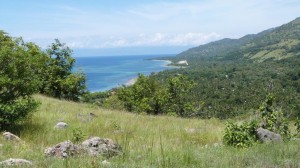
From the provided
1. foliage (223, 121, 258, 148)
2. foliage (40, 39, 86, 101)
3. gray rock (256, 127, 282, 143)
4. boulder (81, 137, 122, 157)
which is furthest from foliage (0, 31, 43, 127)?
foliage (40, 39, 86, 101)

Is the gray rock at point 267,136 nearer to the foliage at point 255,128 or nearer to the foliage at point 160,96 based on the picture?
the foliage at point 255,128

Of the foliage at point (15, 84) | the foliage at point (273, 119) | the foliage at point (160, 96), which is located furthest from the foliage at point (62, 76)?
the foliage at point (273, 119)

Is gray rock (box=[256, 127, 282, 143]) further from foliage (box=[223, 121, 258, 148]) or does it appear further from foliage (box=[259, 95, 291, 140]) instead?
foliage (box=[259, 95, 291, 140])

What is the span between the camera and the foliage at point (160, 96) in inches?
1752

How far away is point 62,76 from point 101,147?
38044 millimetres

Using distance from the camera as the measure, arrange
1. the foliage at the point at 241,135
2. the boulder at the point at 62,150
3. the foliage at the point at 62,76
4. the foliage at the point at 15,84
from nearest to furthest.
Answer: the boulder at the point at 62,150 → the foliage at the point at 241,135 → the foliage at the point at 15,84 → the foliage at the point at 62,76

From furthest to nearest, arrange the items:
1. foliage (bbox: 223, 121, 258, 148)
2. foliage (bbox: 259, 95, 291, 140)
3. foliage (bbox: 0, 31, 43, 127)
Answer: foliage (bbox: 0, 31, 43, 127) → foliage (bbox: 259, 95, 291, 140) → foliage (bbox: 223, 121, 258, 148)

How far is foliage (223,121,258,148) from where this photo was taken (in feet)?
30.5

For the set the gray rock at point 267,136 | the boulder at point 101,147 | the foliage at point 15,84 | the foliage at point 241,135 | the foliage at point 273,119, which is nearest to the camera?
the boulder at point 101,147

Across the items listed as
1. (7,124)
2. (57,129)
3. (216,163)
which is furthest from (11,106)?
(216,163)

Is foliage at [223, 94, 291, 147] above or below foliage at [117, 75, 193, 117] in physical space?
above

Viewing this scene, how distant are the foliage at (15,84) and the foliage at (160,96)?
29731 mm

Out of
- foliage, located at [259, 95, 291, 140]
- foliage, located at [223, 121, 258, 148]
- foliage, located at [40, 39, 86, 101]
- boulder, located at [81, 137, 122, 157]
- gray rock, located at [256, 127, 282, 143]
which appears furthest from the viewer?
foliage, located at [40, 39, 86, 101]

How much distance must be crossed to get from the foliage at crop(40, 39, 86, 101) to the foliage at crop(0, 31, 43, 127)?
1155 inches
